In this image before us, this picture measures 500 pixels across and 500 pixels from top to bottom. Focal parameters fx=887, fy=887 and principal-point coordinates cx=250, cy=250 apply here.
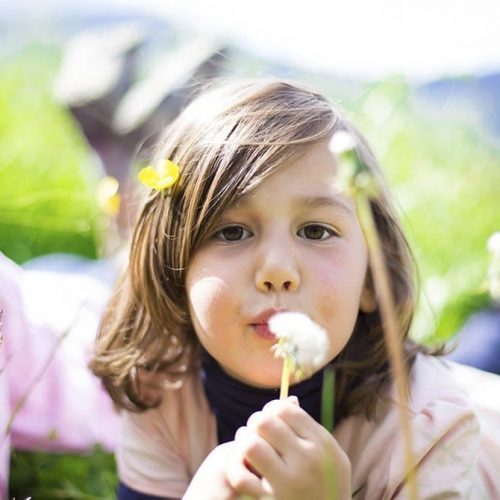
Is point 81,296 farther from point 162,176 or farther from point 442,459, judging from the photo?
point 442,459

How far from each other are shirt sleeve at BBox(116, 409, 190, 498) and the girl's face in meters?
0.20

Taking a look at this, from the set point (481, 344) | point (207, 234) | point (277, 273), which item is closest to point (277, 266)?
point (277, 273)

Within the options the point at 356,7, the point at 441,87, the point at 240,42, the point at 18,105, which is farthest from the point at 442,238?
the point at 18,105

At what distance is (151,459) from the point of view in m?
1.05

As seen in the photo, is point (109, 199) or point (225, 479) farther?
point (109, 199)

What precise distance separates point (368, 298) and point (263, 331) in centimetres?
19

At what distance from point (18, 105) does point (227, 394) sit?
53.0 inches

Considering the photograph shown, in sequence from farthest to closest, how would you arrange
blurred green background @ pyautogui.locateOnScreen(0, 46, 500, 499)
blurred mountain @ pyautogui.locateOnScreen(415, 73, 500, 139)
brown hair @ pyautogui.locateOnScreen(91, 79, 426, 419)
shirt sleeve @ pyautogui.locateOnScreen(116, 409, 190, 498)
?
blurred mountain @ pyautogui.locateOnScreen(415, 73, 500, 139)
blurred green background @ pyautogui.locateOnScreen(0, 46, 500, 499)
shirt sleeve @ pyautogui.locateOnScreen(116, 409, 190, 498)
brown hair @ pyautogui.locateOnScreen(91, 79, 426, 419)

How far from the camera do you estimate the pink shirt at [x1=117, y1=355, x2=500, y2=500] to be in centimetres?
90

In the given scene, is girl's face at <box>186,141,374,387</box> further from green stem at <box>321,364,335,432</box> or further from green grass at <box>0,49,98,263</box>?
green grass at <box>0,49,98,263</box>

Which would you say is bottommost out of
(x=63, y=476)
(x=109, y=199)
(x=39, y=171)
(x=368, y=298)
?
(x=63, y=476)

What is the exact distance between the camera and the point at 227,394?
98cm

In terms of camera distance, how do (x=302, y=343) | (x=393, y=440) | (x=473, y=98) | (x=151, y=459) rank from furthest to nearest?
(x=473, y=98), (x=151, y=459), (x=393, y=440), (x=302, y=343)

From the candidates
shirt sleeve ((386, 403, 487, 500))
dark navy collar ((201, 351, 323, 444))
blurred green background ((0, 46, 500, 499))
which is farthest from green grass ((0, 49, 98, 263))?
shirt sleeve ((386, 403, 487, 500))
